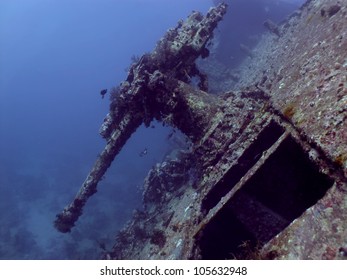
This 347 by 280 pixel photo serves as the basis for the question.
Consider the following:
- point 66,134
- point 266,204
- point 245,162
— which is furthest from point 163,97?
point 66,134

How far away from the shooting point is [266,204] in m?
4.91

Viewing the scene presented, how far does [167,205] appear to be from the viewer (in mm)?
9648

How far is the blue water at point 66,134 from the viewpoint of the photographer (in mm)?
26281


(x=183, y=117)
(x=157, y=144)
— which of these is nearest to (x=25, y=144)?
(x=157, y=144)

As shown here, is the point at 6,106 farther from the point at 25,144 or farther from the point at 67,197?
the point at 67,197

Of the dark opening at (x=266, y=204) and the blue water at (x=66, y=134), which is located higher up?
the blue water at (x=66, y=134)

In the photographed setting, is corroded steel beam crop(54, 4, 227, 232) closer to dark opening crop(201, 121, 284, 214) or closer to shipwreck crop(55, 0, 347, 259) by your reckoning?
shipwreck crop(55, 0, 347, 259)

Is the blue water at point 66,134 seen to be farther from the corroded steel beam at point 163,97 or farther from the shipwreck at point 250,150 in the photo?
the shipwreck at point 250,150

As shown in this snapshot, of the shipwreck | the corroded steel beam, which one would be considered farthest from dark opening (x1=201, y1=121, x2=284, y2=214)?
the corroded steel beam

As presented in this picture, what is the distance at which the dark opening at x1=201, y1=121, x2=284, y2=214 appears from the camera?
510 cm

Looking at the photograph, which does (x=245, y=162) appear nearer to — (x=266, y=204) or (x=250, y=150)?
(x=250, y=150)

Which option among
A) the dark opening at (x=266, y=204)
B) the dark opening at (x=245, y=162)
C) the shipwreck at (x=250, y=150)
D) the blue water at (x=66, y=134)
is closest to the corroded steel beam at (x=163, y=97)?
the shipwreck at (x=250, y=150)

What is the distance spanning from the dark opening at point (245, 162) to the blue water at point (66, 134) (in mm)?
13376

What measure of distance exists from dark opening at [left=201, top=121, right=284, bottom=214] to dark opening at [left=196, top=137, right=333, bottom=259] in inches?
5.3
